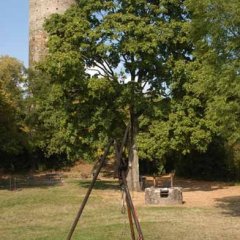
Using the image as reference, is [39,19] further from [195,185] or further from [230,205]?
[230,205]

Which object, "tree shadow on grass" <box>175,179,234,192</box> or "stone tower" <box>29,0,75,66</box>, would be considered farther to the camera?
"stone tower" <box>29,0,75,66</box>

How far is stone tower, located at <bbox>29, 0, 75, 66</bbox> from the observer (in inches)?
2003

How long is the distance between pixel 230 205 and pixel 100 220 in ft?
21.7

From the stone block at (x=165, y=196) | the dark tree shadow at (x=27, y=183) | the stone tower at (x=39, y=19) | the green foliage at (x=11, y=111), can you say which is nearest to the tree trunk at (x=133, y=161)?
the dark tree shadow at (x=27, y=183)

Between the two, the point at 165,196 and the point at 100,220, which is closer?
the point at 100,220

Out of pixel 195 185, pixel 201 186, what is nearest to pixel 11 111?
pixel 195 185

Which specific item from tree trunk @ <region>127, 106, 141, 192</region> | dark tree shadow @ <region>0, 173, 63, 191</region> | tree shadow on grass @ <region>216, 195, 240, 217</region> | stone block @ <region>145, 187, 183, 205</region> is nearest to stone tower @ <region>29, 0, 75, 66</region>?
dark tree shadow @ <region>0, 173, 63, 191</region>

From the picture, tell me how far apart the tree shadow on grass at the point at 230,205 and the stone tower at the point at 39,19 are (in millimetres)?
32142

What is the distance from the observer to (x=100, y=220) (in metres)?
15.4

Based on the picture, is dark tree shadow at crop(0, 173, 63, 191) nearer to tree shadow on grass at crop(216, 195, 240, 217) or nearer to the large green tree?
the large green tree

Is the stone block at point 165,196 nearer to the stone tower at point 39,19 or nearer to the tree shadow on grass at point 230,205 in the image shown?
the tree shadow on grass at point 230,205

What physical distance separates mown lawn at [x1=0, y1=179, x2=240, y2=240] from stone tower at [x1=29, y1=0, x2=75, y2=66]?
3120cm

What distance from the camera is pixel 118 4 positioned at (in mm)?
26469

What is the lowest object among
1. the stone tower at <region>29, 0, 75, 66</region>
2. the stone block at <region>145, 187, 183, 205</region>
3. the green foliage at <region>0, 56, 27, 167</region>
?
the stone block at <region>145, 187, 183, 205</region>
